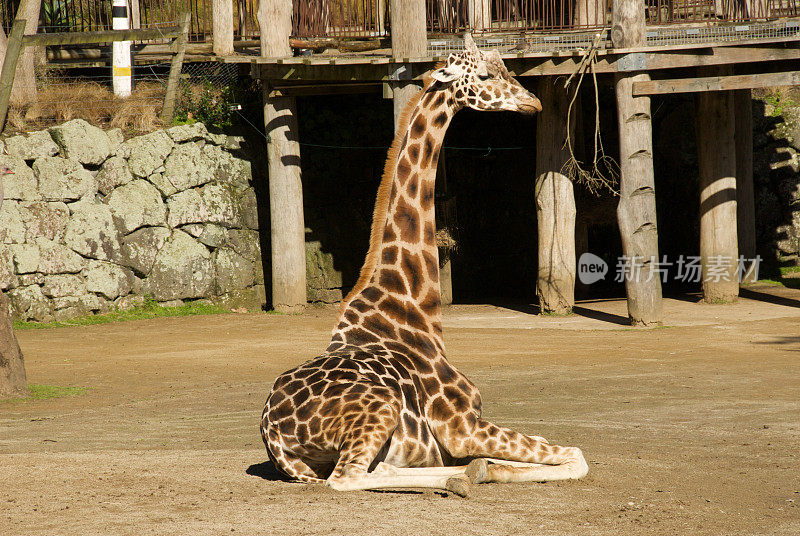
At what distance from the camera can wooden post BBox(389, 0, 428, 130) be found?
1308cm

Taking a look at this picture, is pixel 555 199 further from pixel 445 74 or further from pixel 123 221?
pixel 445 74

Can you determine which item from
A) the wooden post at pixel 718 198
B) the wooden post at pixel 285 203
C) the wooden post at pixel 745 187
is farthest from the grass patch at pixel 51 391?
the wooden post at pixel 745 187

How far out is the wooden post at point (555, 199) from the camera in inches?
561

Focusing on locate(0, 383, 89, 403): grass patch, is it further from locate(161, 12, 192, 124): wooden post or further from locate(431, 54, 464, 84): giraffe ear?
locate(161, 12, 192, 124): wooden post

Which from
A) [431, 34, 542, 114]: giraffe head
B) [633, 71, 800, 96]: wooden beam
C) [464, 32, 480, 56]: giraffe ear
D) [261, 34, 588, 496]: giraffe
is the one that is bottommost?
[261, 34, 588, 496]: giraffe

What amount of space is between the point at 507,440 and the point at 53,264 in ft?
33.0

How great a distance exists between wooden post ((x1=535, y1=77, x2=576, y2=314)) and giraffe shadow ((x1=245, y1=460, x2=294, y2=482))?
356 inches

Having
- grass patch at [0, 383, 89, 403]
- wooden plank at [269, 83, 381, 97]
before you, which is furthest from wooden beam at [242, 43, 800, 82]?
grass patch at [0, 383, 89, 403]

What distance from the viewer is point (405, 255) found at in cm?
564

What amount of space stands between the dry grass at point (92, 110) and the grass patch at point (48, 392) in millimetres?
6478

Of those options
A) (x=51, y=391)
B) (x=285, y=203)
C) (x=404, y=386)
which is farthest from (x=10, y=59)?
(x=404, y=386)

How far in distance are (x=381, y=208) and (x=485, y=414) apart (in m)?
2.47

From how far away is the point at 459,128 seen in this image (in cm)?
1739

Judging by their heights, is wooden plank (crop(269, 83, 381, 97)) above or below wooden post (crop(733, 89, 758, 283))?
above
